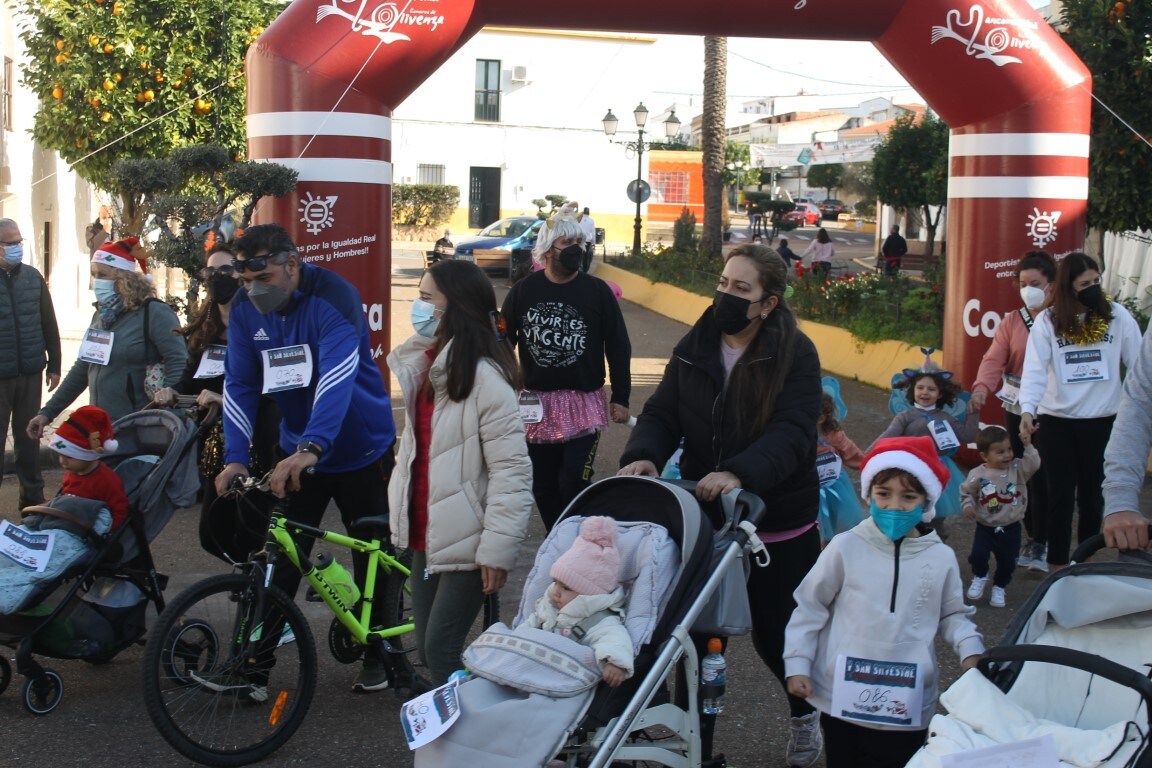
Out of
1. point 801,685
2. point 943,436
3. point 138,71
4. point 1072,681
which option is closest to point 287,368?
point 801,685

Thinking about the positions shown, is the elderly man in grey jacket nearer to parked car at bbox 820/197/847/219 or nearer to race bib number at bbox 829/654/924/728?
race bib number at bbox 829/654/924/728

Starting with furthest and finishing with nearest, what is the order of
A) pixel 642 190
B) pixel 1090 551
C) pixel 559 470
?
1. pixel 642 190
2. pixel 559 470
3. pixel 1090 551

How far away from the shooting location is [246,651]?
15.8 ft

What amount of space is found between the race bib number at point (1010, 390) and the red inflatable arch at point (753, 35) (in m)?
2.90

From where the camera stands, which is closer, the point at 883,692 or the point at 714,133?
the point at 883,692

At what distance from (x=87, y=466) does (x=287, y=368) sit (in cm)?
113

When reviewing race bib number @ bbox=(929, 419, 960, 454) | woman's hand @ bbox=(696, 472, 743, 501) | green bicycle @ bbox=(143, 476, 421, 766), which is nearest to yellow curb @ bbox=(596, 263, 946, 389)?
race bib number @ bbox=(929, 419, 960, 454)

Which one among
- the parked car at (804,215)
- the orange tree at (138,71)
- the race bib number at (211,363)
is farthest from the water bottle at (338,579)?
the parked car at (804,215)

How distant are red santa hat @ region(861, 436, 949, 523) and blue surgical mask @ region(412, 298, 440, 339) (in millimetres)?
1625

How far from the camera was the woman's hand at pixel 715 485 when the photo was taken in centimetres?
407

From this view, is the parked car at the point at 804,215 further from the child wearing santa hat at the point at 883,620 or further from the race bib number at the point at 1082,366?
the child wearing santa hat at the point at 883,620

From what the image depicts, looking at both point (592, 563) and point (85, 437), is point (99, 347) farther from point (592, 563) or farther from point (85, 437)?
point (592, 563)

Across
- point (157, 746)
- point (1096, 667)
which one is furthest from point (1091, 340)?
point (157, 746)

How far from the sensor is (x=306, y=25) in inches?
393
